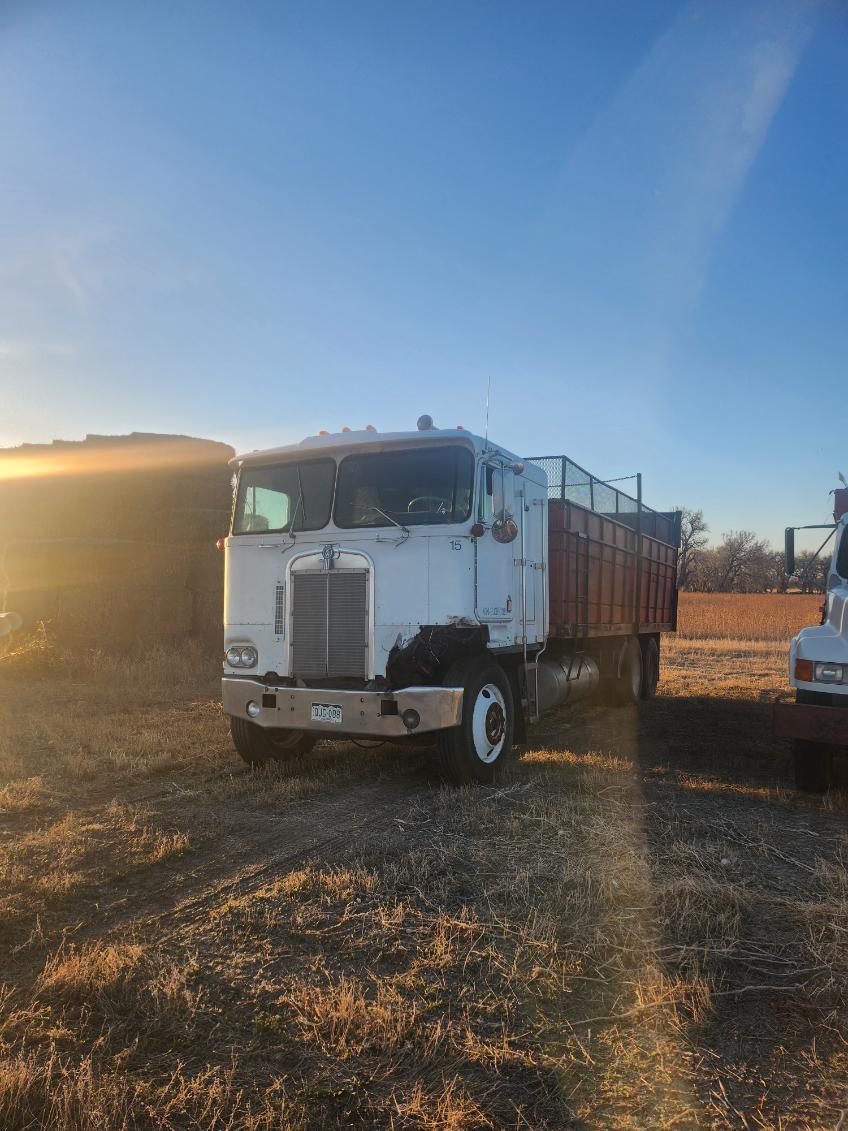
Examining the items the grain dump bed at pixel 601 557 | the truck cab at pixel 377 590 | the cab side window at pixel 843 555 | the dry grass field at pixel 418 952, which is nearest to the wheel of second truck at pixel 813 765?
the dry grass field at pixel 418 952

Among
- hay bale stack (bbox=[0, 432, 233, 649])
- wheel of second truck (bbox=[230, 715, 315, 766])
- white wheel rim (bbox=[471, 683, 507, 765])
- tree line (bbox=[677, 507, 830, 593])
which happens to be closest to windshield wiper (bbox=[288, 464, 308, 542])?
wheel of second truck (bbox=[230, 715, 315, 766])

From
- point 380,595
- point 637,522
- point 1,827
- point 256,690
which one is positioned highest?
point 637,522

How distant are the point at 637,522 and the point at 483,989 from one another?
11240 millimetres

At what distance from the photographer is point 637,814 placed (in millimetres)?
6277

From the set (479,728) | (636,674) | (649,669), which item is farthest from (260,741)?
(649,669)

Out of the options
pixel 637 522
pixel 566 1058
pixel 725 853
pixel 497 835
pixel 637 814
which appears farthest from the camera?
pixel 637 522

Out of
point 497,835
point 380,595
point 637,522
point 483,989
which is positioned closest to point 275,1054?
point 483,989

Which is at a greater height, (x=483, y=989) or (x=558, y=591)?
(x=558, y=591)

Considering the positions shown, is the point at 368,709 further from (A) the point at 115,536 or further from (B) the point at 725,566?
(B) the point at 725,566

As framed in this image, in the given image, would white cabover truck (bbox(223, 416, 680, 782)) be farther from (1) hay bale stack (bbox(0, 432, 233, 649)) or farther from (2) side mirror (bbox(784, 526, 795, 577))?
(1) hay bale stack (bbox(0, 432, 233, 649))

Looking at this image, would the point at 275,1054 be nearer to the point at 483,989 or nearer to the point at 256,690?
the point at 483,989

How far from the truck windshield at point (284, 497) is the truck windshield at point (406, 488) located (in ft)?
0.59

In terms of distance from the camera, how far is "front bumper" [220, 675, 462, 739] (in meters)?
6.81

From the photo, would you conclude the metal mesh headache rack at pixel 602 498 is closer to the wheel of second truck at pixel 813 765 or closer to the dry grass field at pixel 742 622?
the wheel of second truck at pixel 813 765
